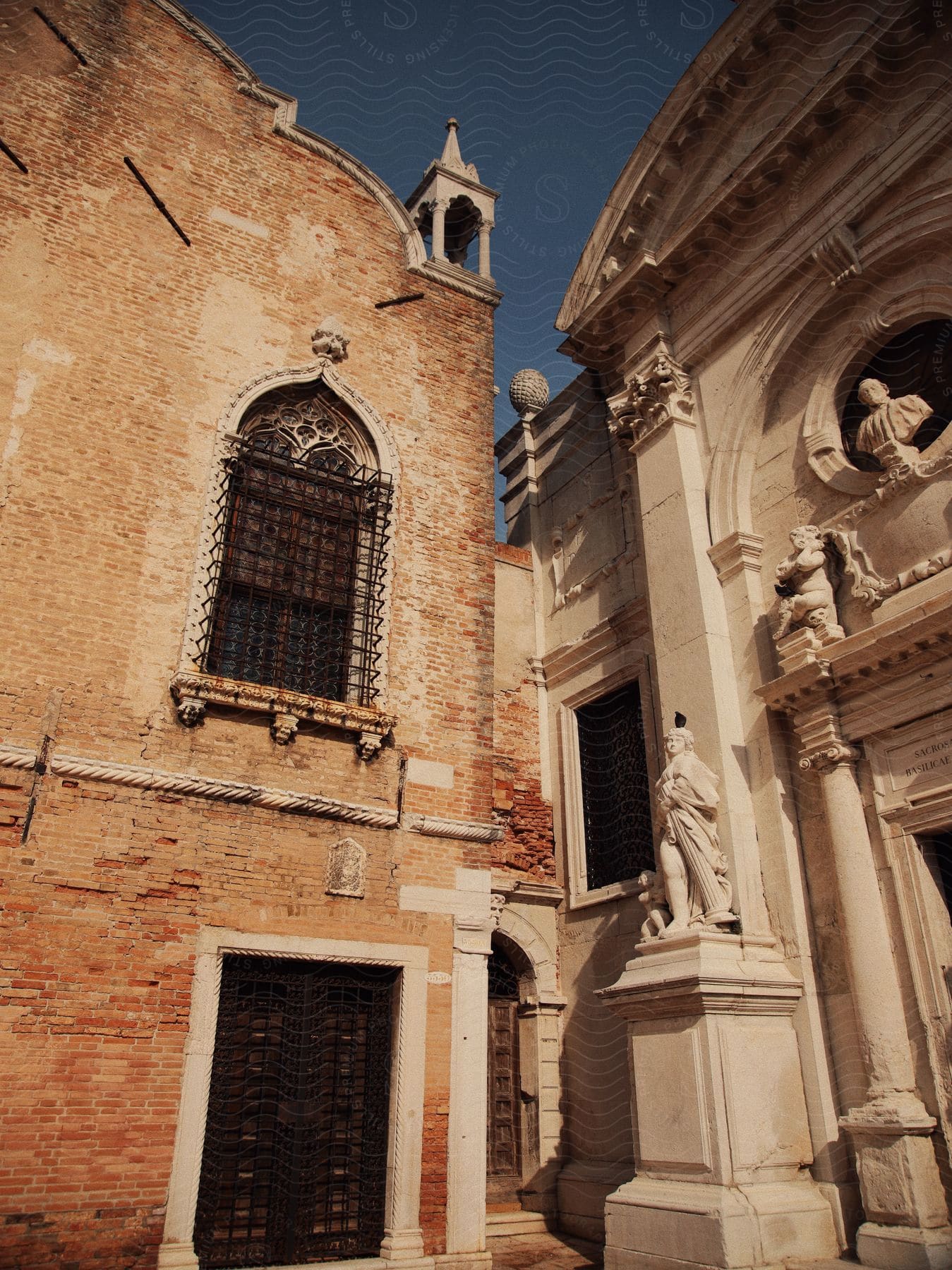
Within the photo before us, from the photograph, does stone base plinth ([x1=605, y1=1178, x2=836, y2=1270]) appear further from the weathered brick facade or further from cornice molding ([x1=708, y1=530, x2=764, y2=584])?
cornice molding ([x1=708, y1=530, x2=764, y2=584])

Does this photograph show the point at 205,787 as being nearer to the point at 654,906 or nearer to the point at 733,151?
the point at 654,906

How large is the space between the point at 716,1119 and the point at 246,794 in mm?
4344

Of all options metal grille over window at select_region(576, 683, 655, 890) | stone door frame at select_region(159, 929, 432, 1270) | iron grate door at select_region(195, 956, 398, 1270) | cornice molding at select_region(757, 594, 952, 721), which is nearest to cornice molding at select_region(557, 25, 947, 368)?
cornice molding at select_region(757, 594, 952, 721)

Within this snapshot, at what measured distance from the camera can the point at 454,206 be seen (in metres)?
13.5

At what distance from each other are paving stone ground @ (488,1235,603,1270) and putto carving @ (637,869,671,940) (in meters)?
2.76

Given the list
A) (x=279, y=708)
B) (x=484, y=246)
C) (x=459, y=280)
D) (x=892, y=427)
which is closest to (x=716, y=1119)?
(x=279, y=708)

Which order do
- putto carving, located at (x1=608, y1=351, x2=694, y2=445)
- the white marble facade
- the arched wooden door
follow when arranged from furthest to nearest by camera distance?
putto carving, located at (x1=608, y1=351, x2=694, y2=445), the arched wooden door, the white marble facade

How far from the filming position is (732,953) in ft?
25.1

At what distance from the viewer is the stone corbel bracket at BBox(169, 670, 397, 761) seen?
27.5 feet

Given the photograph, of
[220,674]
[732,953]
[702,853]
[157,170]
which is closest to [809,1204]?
[732,953]

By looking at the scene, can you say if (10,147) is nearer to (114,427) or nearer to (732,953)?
(114,427)

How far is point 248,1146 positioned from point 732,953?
12.9 ft

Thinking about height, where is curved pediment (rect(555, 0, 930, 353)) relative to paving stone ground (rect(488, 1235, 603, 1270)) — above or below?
above

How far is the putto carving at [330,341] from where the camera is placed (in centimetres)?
1055
